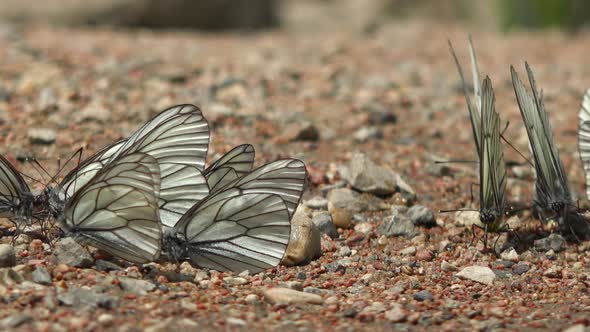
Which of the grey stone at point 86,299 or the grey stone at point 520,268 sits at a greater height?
the grey stone at point 86,299

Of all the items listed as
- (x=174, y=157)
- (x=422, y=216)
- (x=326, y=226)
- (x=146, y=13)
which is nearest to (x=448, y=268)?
(x=422, y=216)

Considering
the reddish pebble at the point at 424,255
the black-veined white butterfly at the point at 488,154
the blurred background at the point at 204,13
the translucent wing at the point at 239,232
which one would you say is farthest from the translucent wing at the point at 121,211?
the blurred background at the point at 204,13

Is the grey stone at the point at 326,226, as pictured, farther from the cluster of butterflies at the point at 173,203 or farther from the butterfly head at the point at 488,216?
the butterfly head at the point at 488,216

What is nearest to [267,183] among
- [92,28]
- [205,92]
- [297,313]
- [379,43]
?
[297,313]

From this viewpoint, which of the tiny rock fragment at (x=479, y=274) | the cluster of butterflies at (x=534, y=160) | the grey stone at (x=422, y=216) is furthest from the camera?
the grey stone at (x=422, y=216)

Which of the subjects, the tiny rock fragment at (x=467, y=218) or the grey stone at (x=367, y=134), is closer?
the tiny rock fragment at (x=467, y=218)

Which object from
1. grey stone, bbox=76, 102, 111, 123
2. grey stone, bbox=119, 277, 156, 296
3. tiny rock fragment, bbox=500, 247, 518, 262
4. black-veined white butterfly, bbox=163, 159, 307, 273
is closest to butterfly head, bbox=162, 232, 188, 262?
black-veined white butterfly, bbox=163, 159, 307, 273

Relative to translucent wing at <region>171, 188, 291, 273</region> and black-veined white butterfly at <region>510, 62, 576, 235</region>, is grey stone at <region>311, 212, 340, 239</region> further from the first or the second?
black-veined white butterfly at <region>510, 62, 576, 235</region>

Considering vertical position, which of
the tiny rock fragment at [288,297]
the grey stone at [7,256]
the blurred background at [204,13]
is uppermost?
the blurred background at [204,13]

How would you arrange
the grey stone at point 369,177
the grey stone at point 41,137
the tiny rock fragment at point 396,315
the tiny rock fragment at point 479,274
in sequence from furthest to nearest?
1. the grey stone at point 41,137
2. the grey stone at point 369,177
3. the tiny rock fragment at point 479,274
4. the tiny rock fragment at point 396,315
